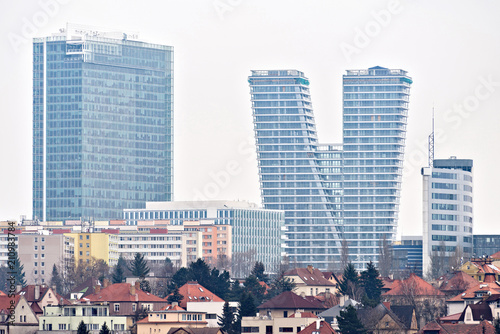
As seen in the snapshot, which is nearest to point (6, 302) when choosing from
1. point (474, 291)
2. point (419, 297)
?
point (419, 297)

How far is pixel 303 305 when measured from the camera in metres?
159

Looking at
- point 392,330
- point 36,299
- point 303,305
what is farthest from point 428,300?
point 36,299

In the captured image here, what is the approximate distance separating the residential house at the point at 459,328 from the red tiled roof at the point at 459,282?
3535 cm

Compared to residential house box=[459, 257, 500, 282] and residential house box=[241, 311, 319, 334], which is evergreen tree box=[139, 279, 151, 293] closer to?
residential house box=[241, 311, 319, 334]

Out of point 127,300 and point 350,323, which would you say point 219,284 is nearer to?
point 127,300

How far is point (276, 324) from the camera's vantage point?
490 ft

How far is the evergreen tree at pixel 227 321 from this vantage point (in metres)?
150

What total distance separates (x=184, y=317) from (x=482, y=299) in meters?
30.7

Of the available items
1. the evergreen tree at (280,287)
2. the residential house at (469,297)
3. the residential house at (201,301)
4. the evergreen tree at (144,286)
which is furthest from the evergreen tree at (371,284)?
the evergreen tree at (144,286)

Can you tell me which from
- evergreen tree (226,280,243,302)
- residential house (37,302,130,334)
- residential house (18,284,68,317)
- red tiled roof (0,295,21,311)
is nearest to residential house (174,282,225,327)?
evergreen tree (226,280,243,302)

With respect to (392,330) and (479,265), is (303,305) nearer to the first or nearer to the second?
(392,330)

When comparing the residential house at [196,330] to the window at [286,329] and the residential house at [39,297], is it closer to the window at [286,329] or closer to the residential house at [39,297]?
the window at [286,329]

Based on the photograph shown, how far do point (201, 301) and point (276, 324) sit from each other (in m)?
17.3

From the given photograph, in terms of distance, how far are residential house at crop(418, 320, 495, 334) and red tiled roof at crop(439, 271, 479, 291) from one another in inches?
1392
